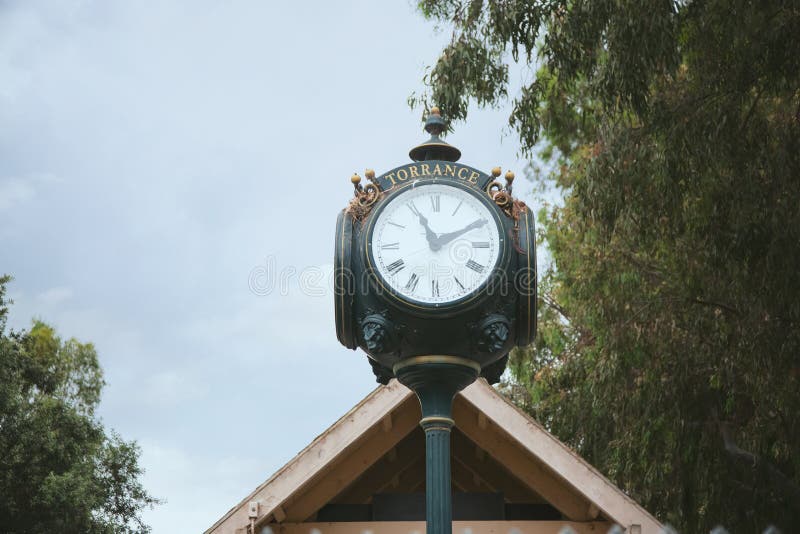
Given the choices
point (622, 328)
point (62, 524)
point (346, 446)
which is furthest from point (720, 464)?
point (62, 524)

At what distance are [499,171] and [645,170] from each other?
583 centimetres

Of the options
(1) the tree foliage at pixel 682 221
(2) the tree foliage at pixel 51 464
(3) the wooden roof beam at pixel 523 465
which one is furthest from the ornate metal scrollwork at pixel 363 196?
(2) the tree foliage at pixel 51 464

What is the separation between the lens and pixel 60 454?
781 inches

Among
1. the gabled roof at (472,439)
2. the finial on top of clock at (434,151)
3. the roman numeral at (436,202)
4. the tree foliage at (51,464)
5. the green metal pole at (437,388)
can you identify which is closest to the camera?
the green metal pole at (437,388)

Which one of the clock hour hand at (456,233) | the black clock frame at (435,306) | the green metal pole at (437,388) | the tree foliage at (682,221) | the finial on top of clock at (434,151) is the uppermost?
the tree foliage at (682,221)

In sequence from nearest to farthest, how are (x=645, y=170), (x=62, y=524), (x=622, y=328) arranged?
(x=645, y=170) → (x=622, y=328) → (x=62, y=524)

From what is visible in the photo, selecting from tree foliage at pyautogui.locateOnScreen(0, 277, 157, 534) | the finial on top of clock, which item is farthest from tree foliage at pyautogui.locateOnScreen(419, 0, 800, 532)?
tree foliage at pyautogui.locateOnScreen(0, 277, 157, 534)

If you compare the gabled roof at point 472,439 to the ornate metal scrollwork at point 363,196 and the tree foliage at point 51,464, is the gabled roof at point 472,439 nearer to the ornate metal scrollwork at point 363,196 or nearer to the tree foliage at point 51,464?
the ornate metal scrollwork at point 363,196

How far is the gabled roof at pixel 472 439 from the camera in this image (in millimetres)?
7973

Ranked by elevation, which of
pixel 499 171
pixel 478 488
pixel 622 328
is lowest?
pixel 499 171

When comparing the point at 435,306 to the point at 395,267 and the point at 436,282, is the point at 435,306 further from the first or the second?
the point at 395,267

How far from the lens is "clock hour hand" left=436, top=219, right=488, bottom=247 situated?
4660 mm

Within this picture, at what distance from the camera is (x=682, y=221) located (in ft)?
35.6

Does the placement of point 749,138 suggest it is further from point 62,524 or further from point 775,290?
point 62,524
